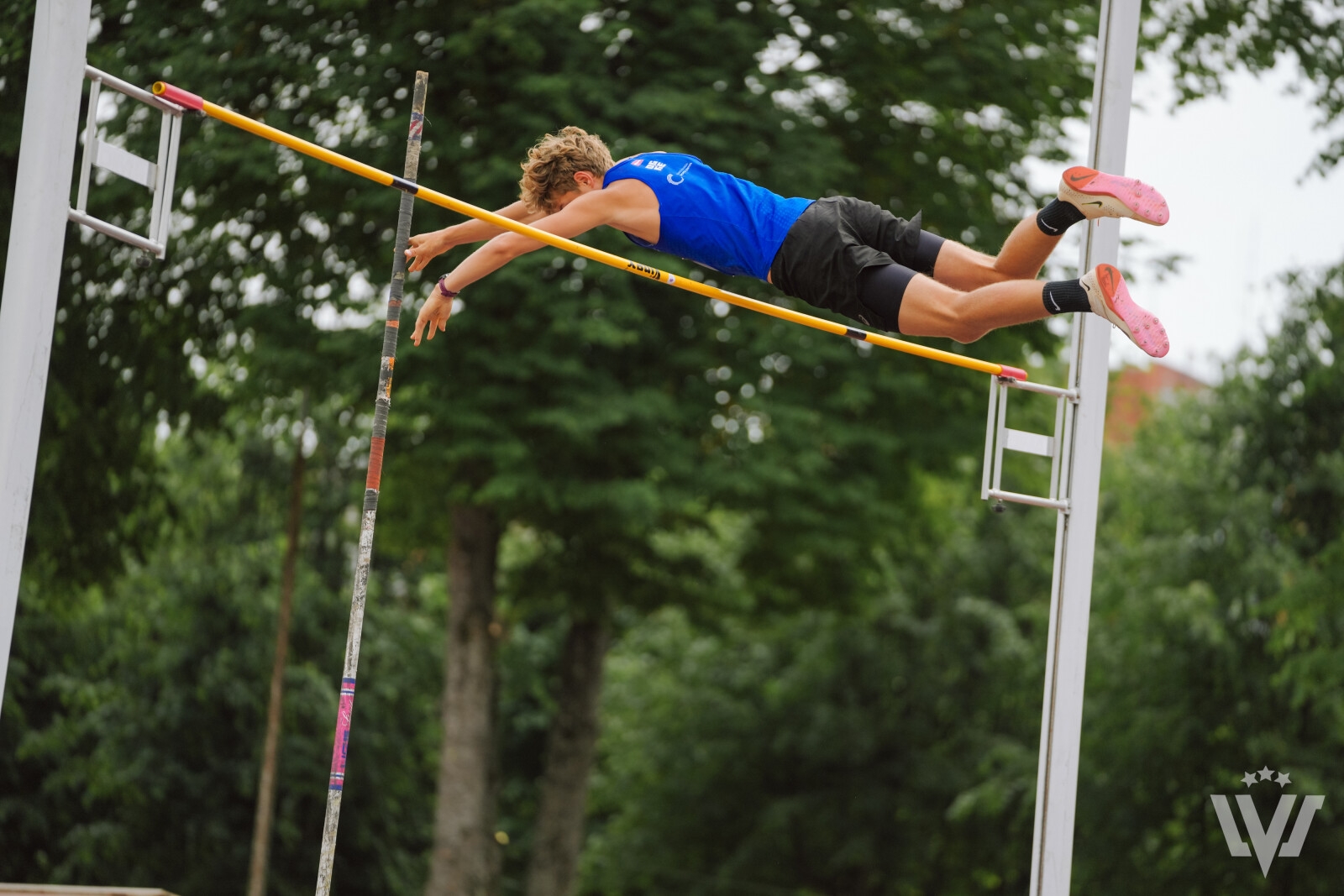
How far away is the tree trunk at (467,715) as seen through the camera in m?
10.4

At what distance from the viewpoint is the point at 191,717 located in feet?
47.0

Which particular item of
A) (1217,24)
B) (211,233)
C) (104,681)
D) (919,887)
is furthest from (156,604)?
(1217,24)

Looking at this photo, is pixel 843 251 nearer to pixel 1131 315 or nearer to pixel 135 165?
pixel 1131 315

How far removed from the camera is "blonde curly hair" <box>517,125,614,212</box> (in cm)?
461

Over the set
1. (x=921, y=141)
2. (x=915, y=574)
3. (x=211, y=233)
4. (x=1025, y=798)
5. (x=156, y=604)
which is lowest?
(x=1025, y=798)

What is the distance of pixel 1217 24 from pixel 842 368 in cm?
418

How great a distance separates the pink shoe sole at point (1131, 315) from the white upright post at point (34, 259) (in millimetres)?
3220

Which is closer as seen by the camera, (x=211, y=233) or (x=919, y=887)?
(x=211, y=233)

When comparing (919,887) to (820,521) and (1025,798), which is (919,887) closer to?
(1025,798)

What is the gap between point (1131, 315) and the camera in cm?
428

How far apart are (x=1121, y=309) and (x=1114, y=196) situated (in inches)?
14.7

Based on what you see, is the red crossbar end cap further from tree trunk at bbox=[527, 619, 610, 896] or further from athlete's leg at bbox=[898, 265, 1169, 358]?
tree trunk at bbox=[527, 619, 610, 896]

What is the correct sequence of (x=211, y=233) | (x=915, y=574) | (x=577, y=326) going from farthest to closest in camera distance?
(x=915, y=574) < (x=211, y=233) < (x=577, y=326)

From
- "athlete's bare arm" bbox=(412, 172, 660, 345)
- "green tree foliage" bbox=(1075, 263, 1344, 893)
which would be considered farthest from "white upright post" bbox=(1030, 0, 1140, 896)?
"green tree foliage" bbox=(1075, 263, 1344, 893)
